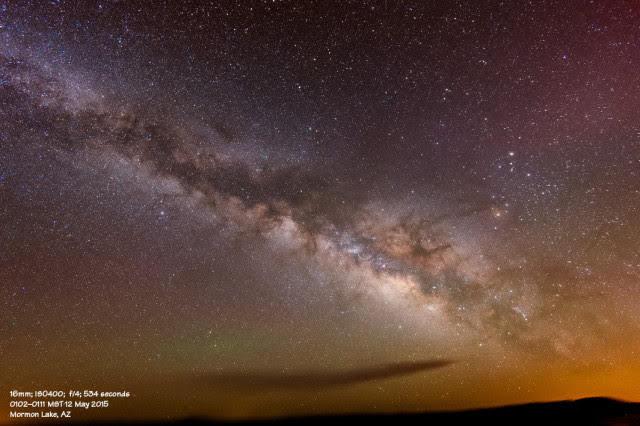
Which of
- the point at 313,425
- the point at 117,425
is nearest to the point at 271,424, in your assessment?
the point at 313,425

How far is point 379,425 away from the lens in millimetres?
66938

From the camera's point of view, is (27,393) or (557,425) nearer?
(27,393)

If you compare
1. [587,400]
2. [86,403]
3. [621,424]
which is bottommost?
[587,400]

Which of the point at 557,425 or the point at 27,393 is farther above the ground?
the point at 27,393

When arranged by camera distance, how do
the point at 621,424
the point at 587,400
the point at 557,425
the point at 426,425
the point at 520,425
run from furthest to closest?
the point at 587,400 → the point at 426,425 → the point at 520,425 → the point at 557,425 → the point at 621,424

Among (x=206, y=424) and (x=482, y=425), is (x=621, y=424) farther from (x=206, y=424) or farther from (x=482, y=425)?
(x=206, y=424)

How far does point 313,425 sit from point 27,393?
52.0 m

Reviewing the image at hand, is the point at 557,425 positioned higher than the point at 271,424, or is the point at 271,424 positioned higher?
the point at 557,425

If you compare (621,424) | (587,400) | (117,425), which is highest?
(621,424)

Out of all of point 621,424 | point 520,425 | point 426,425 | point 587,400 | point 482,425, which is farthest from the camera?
point 587,400

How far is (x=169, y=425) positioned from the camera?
69.8 meters

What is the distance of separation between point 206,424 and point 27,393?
157 feet

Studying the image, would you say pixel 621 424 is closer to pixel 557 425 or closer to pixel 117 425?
pixel 557 425

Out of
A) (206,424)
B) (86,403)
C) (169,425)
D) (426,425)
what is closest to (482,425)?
(426,425)
